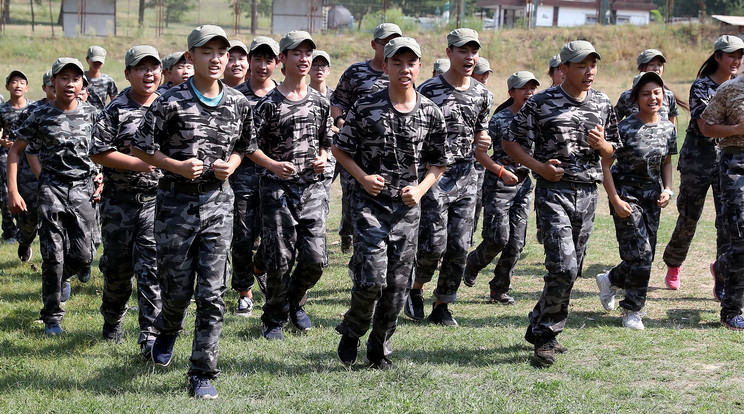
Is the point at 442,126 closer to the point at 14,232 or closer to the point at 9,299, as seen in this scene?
the point at 9,299

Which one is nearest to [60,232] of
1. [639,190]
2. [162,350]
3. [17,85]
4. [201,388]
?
[162,350]

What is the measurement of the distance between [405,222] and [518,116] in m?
1.46

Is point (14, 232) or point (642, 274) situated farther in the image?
point (14, 232)

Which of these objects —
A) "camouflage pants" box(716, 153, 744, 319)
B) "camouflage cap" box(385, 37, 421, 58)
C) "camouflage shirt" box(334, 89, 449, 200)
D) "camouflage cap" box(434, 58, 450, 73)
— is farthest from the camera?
"camouflage cap" box(434, 58, 450, 73)

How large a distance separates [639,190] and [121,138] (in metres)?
4.66

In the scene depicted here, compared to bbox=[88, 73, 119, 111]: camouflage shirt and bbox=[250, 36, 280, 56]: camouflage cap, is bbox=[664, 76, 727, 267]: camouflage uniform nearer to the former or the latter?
bbox=[250, 36, 280, 56]: camouflage cap

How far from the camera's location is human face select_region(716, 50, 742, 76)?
28.2 ft

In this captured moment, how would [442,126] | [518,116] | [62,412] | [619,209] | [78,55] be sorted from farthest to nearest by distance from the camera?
[78,55] → [619,209] → [518,116] → [442,126] → [62,412]

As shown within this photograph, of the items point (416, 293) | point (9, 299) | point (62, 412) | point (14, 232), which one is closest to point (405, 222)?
point (416, 293)

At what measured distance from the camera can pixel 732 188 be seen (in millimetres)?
7727

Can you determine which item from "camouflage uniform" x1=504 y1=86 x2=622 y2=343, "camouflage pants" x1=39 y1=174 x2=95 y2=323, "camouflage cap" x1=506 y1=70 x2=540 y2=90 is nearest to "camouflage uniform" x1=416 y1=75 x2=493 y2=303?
"camouflage uniform" x1=504 y1=86 x2=622 y2=343

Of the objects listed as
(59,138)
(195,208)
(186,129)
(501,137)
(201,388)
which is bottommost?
(201,388)

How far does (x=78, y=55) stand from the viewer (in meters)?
37.5

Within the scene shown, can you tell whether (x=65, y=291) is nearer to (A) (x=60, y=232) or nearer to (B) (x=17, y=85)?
(A) (x=60, y=232)
